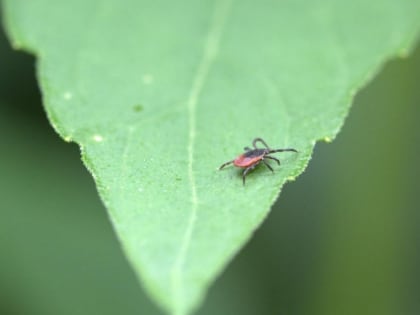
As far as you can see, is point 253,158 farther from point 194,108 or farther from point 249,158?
point 194,108

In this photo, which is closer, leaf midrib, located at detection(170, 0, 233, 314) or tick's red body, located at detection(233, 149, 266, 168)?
leaf midrib, located at detection(170, 0, 233, 314)

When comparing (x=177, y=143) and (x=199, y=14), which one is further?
(x=199, y=14)

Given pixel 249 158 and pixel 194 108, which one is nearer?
pixel 249 158

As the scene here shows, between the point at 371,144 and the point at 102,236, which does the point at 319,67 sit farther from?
the point at 102,236

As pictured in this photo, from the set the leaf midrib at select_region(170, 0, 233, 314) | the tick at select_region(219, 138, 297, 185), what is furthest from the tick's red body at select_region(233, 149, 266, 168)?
the leaf midrib at select_region(170, 0, 233, 314)

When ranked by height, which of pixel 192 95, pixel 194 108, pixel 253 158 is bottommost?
pixel 253 158

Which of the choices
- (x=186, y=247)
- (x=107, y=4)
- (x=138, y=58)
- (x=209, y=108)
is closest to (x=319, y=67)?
(x=209, y=108)

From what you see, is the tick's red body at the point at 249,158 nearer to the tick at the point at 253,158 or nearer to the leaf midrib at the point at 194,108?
the tick at the point at 253,158

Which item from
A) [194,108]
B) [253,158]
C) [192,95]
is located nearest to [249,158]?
[253,158]

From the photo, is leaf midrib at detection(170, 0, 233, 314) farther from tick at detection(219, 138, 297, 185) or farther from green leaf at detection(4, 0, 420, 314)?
tick at detection(219, 138, 297, 185)
